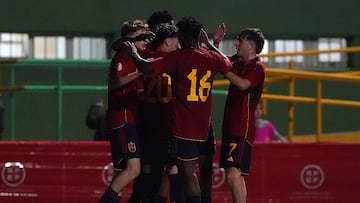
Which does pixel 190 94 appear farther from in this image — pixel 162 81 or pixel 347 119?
pixel 347 119

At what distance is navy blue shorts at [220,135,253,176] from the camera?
1104cm

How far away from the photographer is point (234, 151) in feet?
36.2

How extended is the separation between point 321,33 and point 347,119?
6.10ft

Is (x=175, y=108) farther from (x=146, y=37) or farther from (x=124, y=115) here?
(x=146, y=37)

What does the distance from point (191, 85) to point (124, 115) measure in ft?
3.00

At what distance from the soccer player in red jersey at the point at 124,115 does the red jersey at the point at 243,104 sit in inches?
36.3

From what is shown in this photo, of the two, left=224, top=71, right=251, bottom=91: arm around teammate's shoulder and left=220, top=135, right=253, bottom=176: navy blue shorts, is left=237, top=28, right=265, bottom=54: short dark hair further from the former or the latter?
left=220, top=135, right=253, bottom=176: navy blue shorts

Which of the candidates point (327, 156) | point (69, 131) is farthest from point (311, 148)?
point (69, 131)

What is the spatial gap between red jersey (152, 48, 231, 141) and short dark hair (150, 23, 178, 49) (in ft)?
1.81

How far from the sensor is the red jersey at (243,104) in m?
11.0

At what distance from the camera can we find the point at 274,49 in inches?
859

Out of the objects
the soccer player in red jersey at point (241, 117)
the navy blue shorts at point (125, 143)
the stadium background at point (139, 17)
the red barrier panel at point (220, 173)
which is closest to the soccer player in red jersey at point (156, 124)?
the navy blue shorts at point (125, 143)

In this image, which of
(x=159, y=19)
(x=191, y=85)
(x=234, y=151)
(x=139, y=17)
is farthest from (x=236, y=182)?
(x=139, y=17)

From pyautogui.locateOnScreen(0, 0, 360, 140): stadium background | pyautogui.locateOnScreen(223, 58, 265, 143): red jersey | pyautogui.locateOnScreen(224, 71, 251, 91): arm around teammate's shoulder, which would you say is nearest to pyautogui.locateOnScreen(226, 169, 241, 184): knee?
pyautogui.locateOnScreen(223, 58, 265, 143): red jersey
